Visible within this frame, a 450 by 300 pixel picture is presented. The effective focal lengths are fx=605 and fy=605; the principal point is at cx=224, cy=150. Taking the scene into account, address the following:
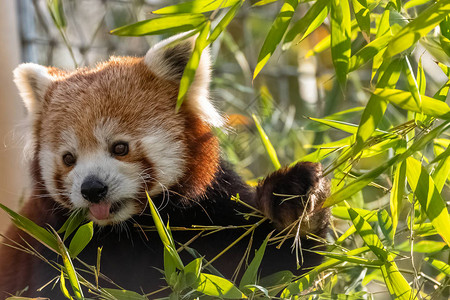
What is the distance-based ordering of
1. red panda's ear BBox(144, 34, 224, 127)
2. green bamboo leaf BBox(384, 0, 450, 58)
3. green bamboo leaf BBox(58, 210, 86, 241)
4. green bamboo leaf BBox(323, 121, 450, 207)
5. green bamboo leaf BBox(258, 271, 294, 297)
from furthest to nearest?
1. red panda's ear BBox(144, 34, 224, 127)
2. green bamboo leaf BBox(58, 210, 86, 241)
3. green bamboo leaf BBox(258, 271, 294, 297)
4. green bamboo leaf BBox(323, 121, 450, 207)
5. green bamboo leaf BBox(384, 0, 450, 58)

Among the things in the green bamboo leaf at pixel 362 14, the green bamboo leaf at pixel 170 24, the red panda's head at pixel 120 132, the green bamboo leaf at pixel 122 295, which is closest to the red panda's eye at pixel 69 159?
the red panda's head at pixel 120 132

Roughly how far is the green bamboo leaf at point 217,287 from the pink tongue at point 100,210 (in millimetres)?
518

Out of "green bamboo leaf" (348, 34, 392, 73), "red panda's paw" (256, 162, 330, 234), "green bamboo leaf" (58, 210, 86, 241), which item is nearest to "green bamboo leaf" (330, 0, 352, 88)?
"green bamboo leaf" (348, 34, 392, 73)

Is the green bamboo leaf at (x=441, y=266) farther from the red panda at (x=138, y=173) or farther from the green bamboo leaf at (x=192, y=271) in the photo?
the green bamboo leaf at (x=192, y=271)

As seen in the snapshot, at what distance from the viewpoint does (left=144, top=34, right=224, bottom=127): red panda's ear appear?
2174 millimetres

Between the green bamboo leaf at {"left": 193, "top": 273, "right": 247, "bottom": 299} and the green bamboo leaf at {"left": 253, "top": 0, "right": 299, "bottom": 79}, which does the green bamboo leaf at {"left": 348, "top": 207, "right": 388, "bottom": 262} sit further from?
the green bamboo leaf at {"left": 253, "top": 0, "right": 299, "bottom": 79}

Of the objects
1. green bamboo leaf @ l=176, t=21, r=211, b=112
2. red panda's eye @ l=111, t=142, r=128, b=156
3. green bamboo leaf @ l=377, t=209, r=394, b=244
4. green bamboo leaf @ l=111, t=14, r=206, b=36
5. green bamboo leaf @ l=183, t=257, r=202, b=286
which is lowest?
green bamboo leaf @ l=377, t=209, r=394, b=244

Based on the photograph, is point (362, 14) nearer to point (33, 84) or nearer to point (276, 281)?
point (276, 281)

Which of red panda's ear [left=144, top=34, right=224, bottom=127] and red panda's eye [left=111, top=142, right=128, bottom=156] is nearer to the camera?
red panda's eye [left=111, top=142, right=128, bottom=156]

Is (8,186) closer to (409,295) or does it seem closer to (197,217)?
(197,217)

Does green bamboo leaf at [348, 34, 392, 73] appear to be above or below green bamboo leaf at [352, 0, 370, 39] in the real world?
below

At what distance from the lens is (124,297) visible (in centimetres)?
156

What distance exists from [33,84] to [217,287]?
1.20 m

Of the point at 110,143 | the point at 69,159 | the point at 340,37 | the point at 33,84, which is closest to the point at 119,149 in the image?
the point at 110,143
